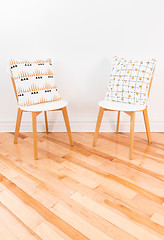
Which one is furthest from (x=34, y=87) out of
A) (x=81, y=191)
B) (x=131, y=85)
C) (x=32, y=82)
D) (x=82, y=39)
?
(x=81, y=191)

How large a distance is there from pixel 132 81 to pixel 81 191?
40.3 inches

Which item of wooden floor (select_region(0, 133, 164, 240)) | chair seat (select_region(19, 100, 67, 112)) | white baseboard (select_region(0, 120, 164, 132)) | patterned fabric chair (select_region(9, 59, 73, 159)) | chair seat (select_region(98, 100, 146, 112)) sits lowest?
wooden floor (select_region(0, 133, 164, 240))

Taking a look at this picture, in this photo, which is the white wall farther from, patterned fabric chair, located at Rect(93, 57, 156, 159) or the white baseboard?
patterned fabric chair, located at Rect(93, 57, 156, 159)

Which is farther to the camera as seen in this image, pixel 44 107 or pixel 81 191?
pixel 44 107

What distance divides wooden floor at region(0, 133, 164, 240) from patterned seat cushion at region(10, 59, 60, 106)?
0.47 m

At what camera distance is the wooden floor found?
45.9 inches

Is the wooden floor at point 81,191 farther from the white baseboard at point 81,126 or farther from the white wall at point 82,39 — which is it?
the white wall at point 82,39

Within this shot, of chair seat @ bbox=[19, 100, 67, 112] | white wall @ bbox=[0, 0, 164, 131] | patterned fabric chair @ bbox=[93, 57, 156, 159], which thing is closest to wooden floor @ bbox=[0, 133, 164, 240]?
patterned fabric chair @ bbox=[93, 57, 156, 159]

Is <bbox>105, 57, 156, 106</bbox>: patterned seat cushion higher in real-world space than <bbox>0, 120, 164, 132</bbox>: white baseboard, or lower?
higher

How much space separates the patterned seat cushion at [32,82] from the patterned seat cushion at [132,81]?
57 cm

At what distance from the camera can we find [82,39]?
7.27 feet

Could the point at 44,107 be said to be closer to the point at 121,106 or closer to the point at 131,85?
the point at 121,106

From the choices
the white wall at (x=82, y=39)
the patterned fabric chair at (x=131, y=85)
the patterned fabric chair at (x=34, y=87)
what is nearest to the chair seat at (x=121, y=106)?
the patterned fabric chair at (x=131, y=85)

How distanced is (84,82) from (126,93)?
1.86 feet
